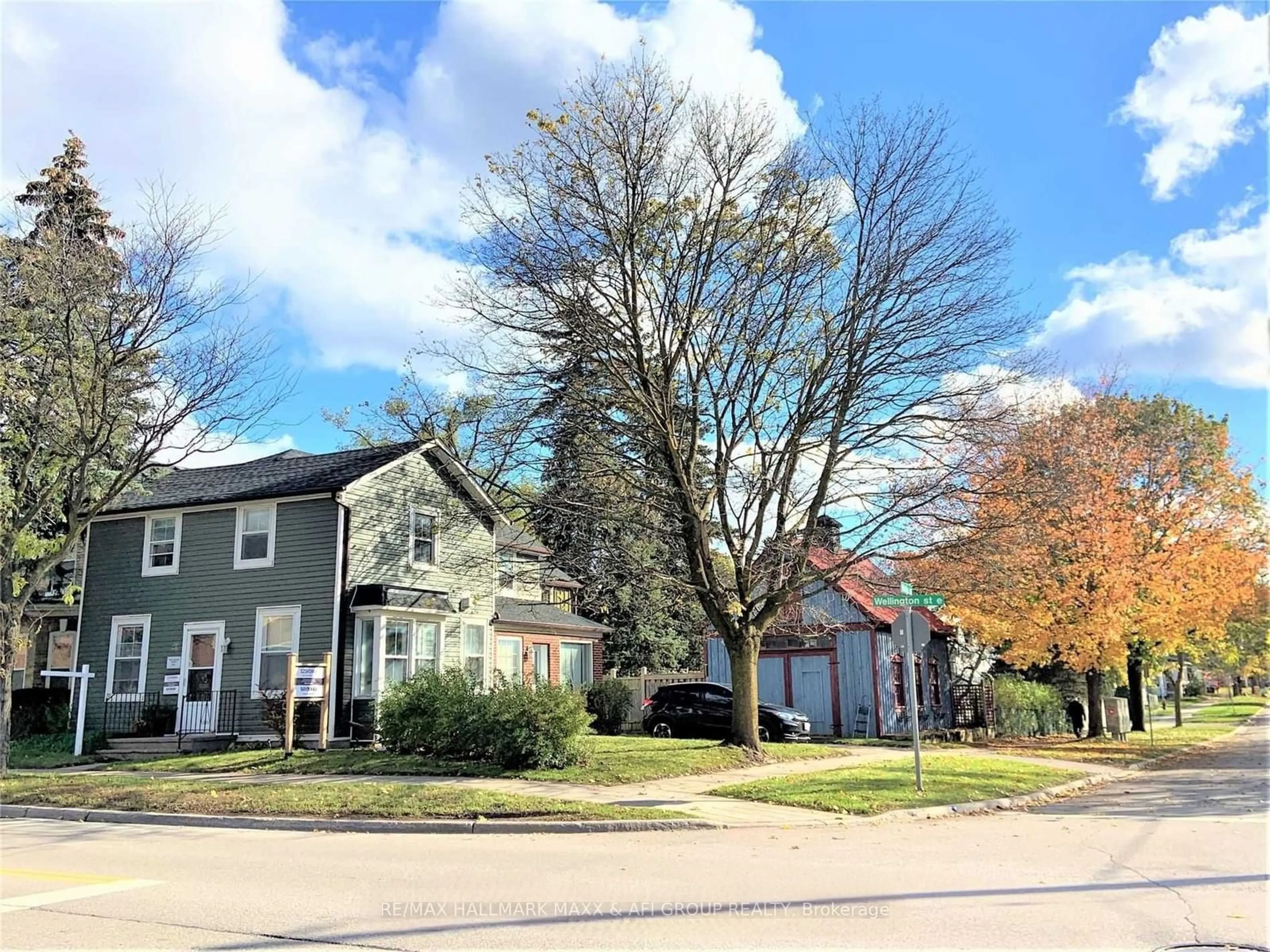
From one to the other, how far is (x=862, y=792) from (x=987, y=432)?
7877 mm

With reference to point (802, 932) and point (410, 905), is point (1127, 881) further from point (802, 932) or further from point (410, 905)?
point (410, 905)

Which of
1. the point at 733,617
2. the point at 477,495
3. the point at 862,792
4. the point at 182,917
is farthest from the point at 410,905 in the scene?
the point at 477,495

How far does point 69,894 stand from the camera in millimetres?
8117

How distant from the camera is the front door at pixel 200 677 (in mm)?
22484

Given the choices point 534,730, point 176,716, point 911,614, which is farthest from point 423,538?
point 911,614

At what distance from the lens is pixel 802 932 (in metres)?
6.59

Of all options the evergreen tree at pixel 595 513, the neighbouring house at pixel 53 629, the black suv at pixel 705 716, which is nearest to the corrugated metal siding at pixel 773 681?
the black suv at pixel 705 716

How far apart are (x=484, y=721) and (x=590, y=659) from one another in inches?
670

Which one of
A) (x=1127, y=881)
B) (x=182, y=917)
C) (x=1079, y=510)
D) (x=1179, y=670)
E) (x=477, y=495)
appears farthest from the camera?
(x=1179, y=670)

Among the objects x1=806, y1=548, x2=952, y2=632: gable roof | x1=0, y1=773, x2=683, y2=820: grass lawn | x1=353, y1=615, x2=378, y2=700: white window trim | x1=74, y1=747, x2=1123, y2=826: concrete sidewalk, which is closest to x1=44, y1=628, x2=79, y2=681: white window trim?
x1=353, y1=615, x2=378, y2=700: white window trim

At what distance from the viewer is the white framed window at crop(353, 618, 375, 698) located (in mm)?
22297

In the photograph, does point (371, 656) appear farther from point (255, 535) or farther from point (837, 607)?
point (837, 607)

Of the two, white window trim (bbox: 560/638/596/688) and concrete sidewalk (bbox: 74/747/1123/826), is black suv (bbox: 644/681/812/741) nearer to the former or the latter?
concrete sidewalk (bbox: 74/747/1123/826)

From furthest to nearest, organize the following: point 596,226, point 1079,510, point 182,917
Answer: point 1079,510
point 596,226
point 182,917
